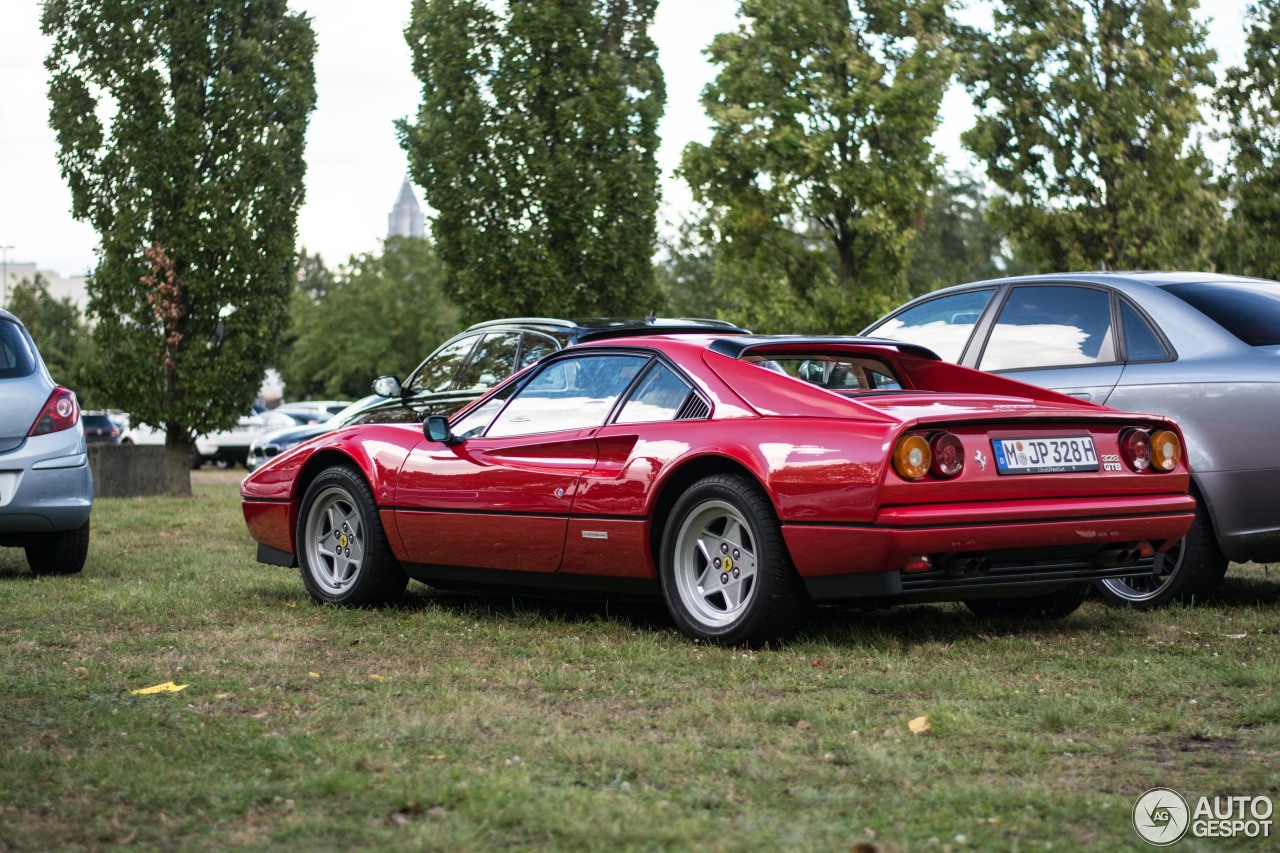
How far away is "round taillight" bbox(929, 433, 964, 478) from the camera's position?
5.48 meters

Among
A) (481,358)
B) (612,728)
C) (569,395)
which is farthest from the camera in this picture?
(481,358)

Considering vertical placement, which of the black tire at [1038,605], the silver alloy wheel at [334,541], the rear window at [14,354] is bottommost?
the black tire at [1038,605]

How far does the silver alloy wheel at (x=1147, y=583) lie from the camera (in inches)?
276

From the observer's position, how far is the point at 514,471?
663 centimetres

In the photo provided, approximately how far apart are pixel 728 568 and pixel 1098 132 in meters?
14.8

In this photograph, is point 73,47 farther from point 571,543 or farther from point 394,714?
point 394,714

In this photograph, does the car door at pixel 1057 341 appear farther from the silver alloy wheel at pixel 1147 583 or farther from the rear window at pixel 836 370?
the rear window at pixel 836 370

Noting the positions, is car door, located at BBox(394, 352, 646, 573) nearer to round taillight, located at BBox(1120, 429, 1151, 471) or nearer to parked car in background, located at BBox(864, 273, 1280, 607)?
round taillight, located at BBox(1120, 429, 1151, 471)

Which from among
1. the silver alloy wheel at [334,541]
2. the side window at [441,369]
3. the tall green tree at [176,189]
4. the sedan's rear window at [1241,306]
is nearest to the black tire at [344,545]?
the silver alloy wheel at [334,541]

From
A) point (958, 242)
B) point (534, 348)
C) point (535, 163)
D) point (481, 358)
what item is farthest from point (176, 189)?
point (958, 242)

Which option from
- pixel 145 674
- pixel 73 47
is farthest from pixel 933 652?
pixel 73 47

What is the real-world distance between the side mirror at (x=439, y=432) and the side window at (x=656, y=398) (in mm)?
986

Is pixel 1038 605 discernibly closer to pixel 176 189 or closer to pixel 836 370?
pixel 836 370

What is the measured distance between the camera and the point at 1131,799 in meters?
3.60
